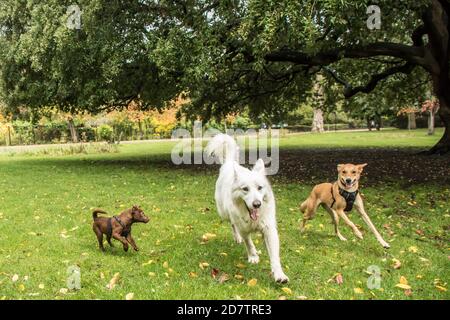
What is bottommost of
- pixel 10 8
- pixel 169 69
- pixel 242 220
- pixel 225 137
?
pixel 242 220

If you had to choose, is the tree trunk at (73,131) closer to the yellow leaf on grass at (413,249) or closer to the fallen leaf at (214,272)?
the fallen leaf at (214,272)

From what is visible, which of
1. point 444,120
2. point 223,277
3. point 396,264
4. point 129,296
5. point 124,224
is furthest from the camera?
point 444,120

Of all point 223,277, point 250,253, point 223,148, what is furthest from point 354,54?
point 223,277

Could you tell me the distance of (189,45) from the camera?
13.8 meters

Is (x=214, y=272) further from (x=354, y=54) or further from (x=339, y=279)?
(x=354, y=54)

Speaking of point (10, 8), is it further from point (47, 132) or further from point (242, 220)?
point (47, 132)

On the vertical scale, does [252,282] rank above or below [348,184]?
below

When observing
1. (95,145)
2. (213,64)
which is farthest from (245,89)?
(95,145)

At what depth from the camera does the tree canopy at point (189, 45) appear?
11555mm

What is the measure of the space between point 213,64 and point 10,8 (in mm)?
10101

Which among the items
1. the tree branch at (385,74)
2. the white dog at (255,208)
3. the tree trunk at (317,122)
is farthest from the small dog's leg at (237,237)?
the tree trunk at (317,122)

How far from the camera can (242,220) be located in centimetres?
594

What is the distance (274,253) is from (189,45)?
9.50 meters

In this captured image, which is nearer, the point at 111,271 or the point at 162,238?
the point at 111,271
